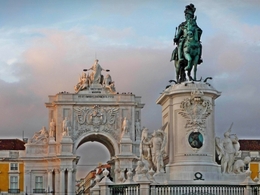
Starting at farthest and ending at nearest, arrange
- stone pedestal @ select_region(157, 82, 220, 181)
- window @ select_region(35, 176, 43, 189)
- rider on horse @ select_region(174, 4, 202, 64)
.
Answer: window @ select_region(35, 176, 43, 189) < rider on horse @ select_region(174, 4, 202, 64) < stone pedestal @ select_region(157, 82, 220, 181)

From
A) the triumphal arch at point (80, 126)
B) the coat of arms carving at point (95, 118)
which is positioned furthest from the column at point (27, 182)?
the coat of arms carving at point (95, 118)

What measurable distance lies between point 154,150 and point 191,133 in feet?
5.03

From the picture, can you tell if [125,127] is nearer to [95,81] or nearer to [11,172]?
[95,81]

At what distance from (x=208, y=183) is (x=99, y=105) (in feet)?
245

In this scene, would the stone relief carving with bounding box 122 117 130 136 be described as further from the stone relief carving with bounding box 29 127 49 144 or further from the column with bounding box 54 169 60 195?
the stone relief carving with bounding box 29 127 49 144

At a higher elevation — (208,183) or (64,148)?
(64,148)

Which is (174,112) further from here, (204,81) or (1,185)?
(1,185)

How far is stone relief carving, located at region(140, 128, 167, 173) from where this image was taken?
3262 cm

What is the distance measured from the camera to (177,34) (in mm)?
33719

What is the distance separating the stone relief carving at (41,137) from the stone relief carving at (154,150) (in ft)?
238

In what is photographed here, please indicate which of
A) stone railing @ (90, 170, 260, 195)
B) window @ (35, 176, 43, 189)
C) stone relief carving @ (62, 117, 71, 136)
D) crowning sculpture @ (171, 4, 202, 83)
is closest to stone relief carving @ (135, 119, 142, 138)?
stone relief carving @ (62, 117, 71, 136)

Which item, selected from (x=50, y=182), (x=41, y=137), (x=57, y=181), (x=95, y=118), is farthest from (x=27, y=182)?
(x=95, y=118)

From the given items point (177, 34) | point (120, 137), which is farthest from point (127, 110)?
point (177, 34)

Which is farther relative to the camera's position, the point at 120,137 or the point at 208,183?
the point at 120,137
